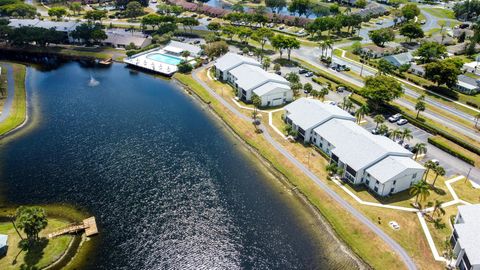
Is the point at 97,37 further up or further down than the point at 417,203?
further up

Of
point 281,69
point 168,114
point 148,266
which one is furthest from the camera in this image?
point 281,69

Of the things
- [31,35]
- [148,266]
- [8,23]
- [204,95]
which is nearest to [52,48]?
[31,35]

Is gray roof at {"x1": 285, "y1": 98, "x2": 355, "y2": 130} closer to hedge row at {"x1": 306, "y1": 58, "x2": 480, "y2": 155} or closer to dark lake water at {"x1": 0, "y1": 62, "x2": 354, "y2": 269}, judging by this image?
dark lake water at {"x1": 0, "y1": 62, "x2": 354, "y2": 269}

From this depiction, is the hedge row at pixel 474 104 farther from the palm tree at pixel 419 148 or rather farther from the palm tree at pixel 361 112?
the palm tree at pixel 419 148

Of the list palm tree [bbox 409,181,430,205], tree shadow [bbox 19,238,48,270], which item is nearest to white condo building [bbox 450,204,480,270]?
palm tree [bbox 409,181,430,205]

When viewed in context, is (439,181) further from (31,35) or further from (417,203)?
(31,35)

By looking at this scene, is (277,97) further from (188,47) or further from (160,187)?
(188,47)
